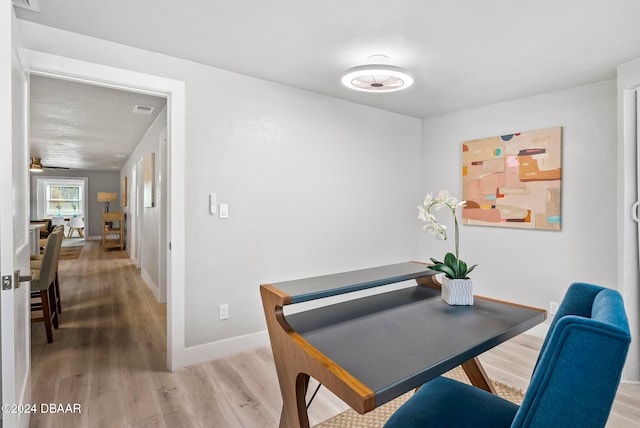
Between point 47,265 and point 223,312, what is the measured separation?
161 cm

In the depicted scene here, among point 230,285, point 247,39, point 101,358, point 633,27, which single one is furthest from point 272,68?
point 101,358

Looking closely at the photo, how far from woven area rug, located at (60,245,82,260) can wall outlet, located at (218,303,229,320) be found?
645 centimetres

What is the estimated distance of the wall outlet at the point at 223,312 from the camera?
9.00ft

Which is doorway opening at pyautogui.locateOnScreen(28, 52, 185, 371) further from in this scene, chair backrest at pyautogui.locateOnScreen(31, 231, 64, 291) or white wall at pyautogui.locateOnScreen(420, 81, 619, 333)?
white wall at pyautogui.locateOnScreen(420, 81, 619, 333)

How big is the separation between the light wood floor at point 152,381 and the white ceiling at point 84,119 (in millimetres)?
2292

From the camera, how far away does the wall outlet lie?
274cm

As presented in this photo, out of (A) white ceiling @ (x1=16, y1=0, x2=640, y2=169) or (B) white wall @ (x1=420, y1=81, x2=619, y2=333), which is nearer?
(A) white ceiling @ (x1=16, y1=0, x2=640, y2=169)

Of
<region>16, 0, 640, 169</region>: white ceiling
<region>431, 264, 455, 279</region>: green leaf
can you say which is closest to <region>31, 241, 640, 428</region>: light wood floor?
<region>431, 264, 455, 279</region>: green leaf

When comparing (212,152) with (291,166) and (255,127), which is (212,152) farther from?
(291,166)

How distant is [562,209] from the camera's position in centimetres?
305

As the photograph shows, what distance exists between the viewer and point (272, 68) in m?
2.66

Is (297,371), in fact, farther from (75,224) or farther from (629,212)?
(75,224)

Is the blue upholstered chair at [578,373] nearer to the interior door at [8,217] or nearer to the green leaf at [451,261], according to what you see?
the green leaf at [451,261]

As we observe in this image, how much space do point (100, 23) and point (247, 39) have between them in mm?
847
